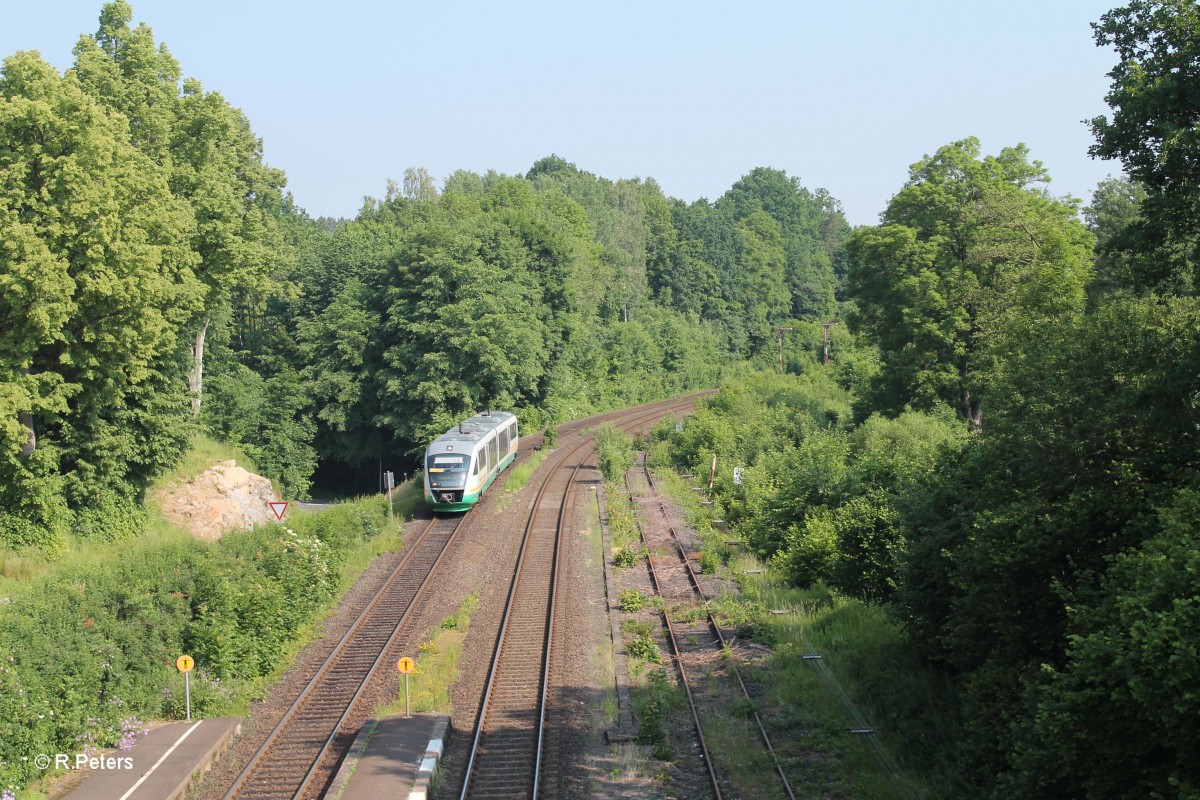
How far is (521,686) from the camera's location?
1741 centimetres

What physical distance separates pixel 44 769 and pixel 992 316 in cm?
3186

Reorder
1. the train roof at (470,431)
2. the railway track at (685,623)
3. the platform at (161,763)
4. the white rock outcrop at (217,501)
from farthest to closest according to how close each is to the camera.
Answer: the train roof at (470,431)
the white rock outcrop at (217,501)
the railway track at (685,623)
the platform at (161,763)

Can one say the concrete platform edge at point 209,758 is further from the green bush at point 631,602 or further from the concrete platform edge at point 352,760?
the green bush at point 631,602

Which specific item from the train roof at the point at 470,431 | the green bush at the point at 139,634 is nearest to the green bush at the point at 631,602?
the green bush at the point at 139,634

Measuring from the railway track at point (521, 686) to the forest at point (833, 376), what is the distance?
5200mm

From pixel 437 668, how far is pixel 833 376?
4928cm

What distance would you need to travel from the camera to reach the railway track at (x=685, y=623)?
47.7ft

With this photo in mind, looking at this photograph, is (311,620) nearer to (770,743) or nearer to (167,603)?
(167,603)

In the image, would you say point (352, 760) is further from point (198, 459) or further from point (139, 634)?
point (198, 459)

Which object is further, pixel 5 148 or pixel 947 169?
pixel 947 169

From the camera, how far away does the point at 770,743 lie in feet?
48.5

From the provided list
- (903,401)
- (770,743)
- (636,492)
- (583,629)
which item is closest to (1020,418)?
(770,743)

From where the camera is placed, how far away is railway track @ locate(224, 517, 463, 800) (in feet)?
45.4

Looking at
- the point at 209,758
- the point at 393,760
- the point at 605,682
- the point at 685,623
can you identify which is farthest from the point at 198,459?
the point at 393,760
